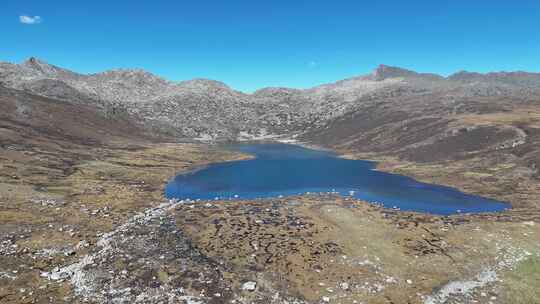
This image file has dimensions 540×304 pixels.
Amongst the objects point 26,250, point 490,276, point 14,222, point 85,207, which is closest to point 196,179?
point 85,207

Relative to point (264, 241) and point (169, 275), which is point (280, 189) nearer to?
point (264, 241)

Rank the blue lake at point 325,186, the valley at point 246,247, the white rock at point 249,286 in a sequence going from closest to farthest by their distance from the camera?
the valley at point 246,247, the white rock at point 249,286, the blue lake at point 325,186

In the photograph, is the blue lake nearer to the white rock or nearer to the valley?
the valley

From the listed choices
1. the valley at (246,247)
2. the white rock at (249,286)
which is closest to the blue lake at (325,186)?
the valley at (246,247)

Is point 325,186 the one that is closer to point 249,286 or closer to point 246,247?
point 246,247

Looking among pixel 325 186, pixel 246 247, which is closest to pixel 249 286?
pixel 246 247

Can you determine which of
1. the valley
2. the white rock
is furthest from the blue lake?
the white rock

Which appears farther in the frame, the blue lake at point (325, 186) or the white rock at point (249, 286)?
the blue lake at point (325, 186)

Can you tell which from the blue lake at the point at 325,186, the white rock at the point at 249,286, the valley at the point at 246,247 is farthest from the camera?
the blue lake at the point at 325,186

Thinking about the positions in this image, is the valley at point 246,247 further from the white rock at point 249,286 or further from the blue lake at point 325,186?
the blue lake at point 325,186
